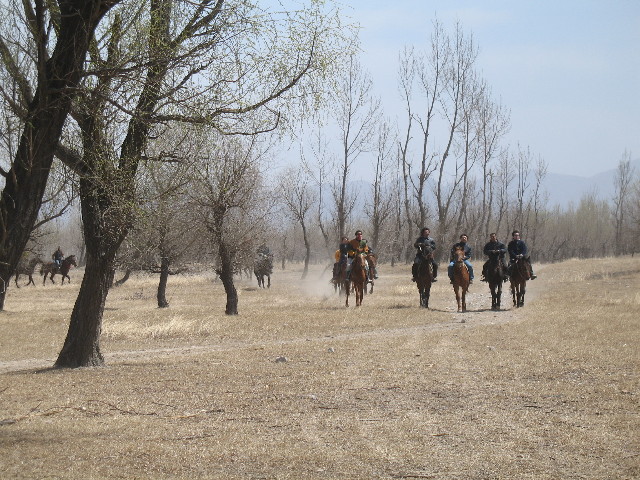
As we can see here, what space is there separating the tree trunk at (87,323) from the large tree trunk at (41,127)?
5.49 meters

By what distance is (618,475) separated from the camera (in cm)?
695

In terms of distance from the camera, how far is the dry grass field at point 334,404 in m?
7.46

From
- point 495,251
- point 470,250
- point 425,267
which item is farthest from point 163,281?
point 495,251

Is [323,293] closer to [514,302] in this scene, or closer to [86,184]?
[514,302]

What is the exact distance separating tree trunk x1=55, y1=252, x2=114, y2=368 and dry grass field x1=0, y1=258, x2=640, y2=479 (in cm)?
50

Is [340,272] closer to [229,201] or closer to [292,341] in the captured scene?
[229,201]

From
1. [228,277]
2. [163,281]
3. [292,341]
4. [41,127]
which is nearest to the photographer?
[41,127]

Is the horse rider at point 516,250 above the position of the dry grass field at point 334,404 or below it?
above

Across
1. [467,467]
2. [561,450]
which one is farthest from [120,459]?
[561,450]

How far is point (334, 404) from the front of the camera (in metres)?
10.2

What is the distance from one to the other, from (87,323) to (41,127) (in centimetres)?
634

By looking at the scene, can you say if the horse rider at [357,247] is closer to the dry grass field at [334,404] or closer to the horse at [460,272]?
the horse at [460,272]

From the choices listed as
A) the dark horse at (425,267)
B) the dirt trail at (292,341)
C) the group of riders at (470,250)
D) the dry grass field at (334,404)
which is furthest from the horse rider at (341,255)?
the dry grass field at (334,404)

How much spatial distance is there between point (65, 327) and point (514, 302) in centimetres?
1465
